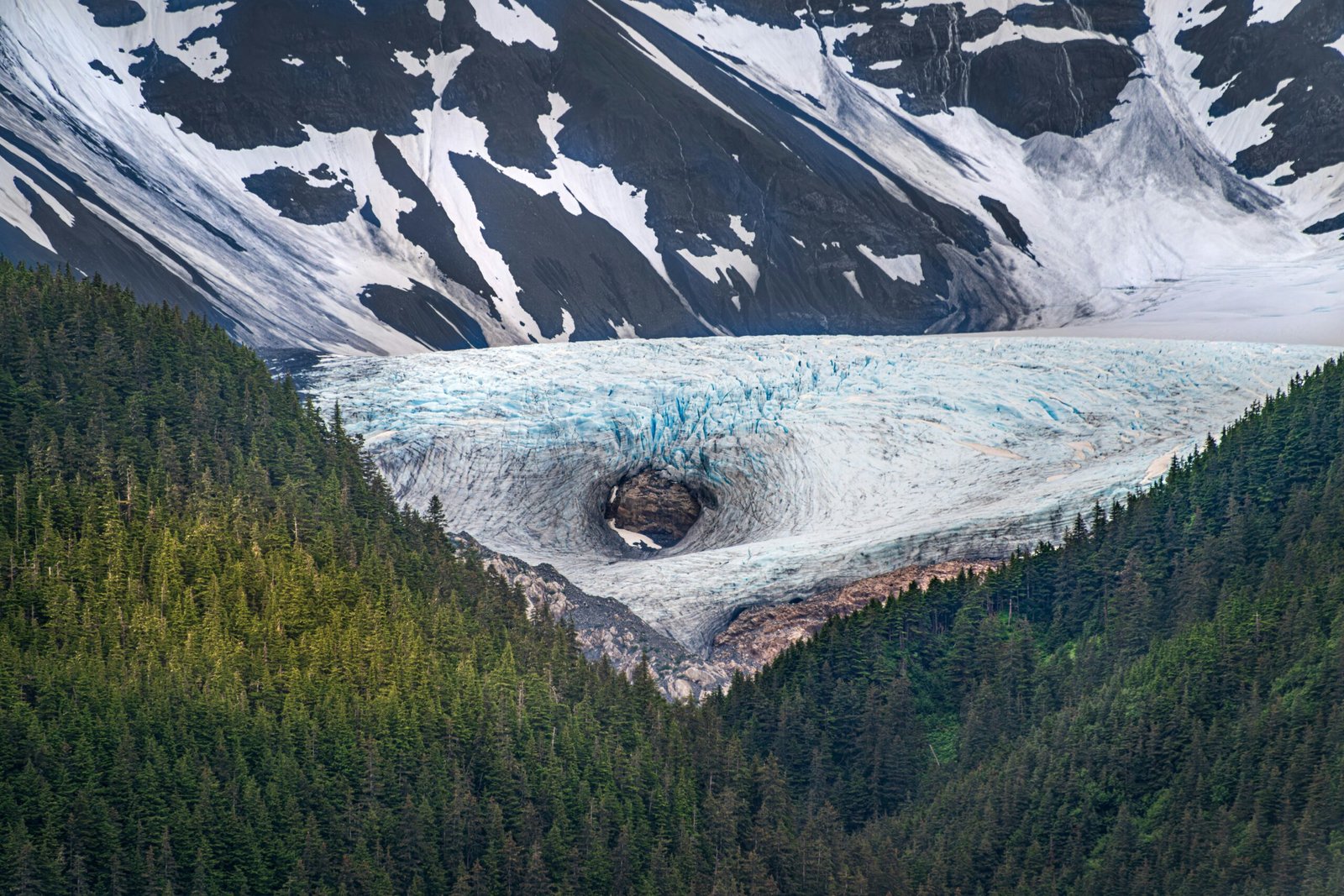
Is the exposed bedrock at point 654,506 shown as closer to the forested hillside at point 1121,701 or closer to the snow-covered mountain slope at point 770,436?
the snow-covered mountain slope at point 770,436

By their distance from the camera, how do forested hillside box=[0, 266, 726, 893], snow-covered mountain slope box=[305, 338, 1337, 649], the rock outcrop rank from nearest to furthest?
forested hillside box=[0, 266, 726, 893] < the rock outcrop < snow-covered mountain slope box=[305, 338, 1337, 649]

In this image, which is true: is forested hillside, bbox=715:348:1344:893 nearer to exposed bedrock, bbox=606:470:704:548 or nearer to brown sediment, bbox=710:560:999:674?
brown sediment, bbox=710:560:999:674

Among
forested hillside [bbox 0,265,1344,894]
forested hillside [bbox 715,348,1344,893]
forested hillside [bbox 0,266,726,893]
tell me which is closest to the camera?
forested hillside [bbox 0,266,726,893]

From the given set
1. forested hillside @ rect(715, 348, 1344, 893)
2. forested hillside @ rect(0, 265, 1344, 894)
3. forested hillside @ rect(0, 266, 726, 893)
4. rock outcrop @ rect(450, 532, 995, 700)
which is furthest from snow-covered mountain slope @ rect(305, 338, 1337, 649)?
forested hillside @ rect(0, 266, 726, 893)

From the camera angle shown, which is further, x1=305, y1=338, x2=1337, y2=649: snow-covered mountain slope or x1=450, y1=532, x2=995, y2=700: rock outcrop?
x1=305, y1=338, x2=1337, y2=649: snow-covered mountain slope

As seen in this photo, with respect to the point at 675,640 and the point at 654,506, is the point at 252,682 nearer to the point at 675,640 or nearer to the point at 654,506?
the point at 675,640

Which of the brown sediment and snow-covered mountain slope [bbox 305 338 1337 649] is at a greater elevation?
snow-covered mountain slope [bbox 305 338 1337 649]

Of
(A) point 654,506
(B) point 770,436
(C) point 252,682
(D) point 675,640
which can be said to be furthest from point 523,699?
(B) point 770,436
